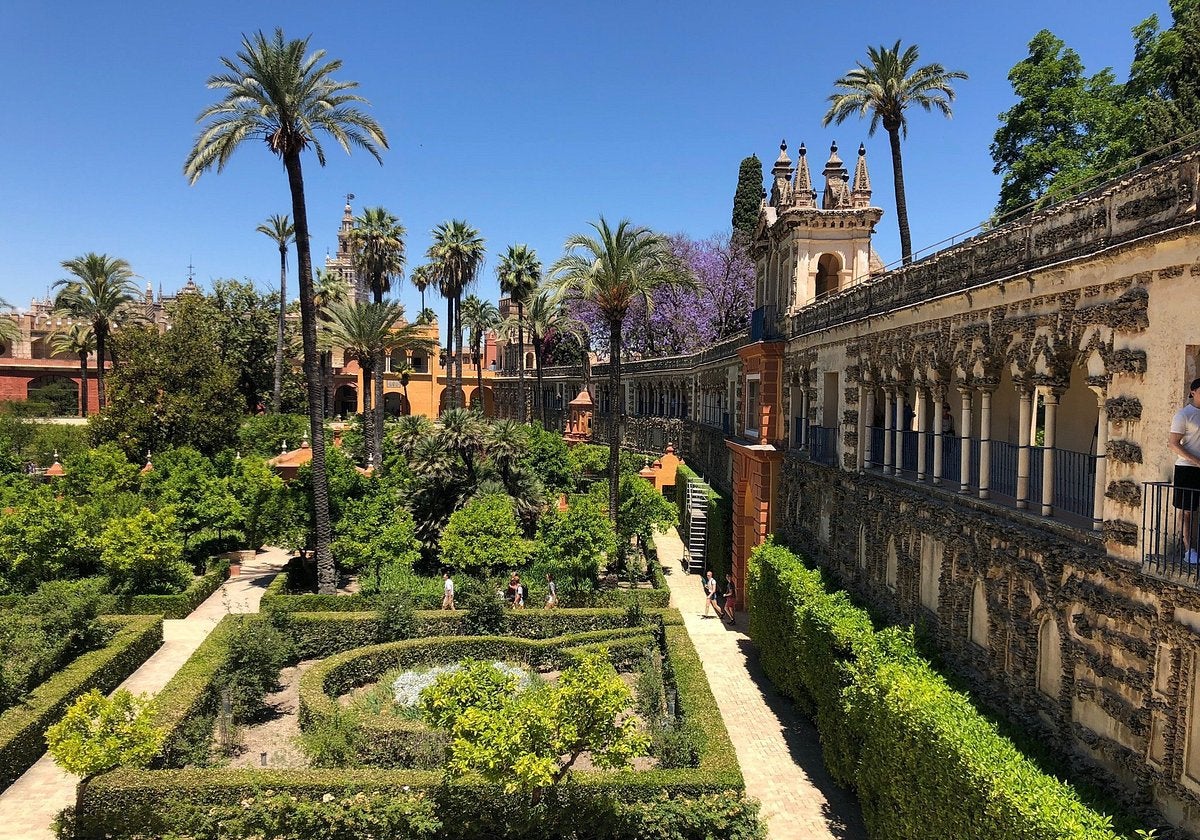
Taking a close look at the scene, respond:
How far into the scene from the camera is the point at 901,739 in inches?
439

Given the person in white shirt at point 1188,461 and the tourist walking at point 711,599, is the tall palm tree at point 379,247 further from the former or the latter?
the person in white shirt at point 1188,461

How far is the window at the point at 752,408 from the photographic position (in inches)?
1106

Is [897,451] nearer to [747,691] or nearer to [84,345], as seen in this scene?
[747,691]

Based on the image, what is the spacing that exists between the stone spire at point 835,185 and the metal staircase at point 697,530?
A: 547 inches

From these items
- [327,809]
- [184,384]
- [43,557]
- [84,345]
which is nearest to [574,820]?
[327,809]

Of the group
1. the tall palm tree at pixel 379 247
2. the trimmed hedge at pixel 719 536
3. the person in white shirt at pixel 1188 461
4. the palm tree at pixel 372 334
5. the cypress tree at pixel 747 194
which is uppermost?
the cypress tree at pixel 747 194

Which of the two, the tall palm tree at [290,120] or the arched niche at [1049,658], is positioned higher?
the tall palm tree at [290,120]

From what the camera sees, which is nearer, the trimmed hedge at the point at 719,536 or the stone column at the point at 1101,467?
the stone column at the point at 1101,467

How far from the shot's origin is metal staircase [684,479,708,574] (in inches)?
1308

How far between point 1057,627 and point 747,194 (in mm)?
58284

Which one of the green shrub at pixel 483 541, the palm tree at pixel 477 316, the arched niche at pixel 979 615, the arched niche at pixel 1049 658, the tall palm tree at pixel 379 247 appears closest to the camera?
the arched niche at pixel 1049 658

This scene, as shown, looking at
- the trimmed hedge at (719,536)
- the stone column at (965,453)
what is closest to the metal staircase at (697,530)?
the trimmed hedge at (719,536)

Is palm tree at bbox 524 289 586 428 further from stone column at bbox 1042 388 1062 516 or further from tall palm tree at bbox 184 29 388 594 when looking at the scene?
stone column at bbox 1042 388 1062 516

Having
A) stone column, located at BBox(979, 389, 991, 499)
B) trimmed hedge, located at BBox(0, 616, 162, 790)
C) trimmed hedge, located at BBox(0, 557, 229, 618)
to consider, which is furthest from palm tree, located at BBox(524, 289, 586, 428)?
stone column, located at BBox(979, 389, 991, 499)
